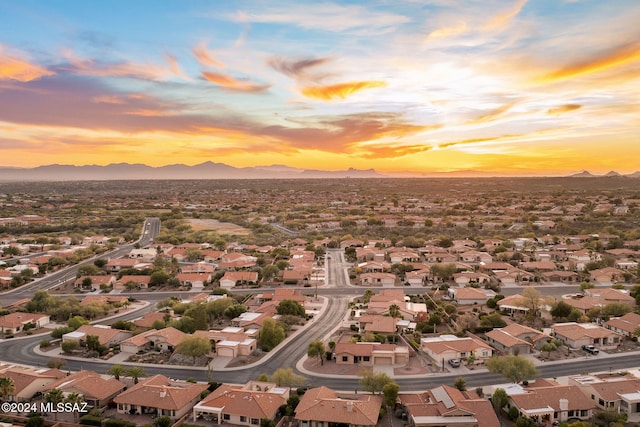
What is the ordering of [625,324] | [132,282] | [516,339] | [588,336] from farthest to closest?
1. [132,282]
2. [625,324]
3. [588,336]
4. [516,339]

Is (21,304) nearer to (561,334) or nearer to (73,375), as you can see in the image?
(73,375)

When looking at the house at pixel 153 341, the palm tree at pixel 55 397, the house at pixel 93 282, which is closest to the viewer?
the palm tree at pixel 55 397

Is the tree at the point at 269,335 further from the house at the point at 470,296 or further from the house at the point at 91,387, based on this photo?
the house at the point at 470,296

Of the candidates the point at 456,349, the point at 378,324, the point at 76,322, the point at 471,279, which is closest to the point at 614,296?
the point at 471,279

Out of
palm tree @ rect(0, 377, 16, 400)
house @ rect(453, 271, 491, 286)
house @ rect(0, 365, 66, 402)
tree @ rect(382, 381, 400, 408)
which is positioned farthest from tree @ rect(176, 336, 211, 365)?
house @ rect(453, 271, 491, 286)

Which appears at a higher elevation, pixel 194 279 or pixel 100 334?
pixel 194 279

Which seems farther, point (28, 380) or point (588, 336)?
point (588, 336)

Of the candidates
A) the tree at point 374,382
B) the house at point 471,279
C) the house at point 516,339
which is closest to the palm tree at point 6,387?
the tree at point 374,382

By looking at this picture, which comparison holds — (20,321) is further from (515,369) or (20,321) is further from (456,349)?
(515,369)
